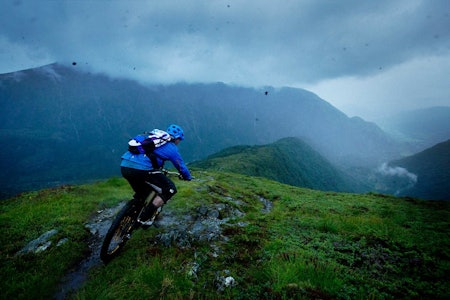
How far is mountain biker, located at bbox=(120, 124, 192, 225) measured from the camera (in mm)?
7441

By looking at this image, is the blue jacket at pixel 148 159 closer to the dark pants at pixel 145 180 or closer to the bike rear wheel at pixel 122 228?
the dark pants at pixel 145 180

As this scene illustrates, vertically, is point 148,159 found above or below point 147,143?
below

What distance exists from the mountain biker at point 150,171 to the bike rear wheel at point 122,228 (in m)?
0.37

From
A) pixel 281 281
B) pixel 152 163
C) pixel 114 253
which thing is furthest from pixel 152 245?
pixel 281 281

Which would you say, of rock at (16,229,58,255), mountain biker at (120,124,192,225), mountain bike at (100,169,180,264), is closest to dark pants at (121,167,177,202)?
mountain biker at (120,124,192,225)

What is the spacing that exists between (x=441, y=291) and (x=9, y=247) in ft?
43.6

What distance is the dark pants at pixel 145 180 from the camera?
24.5 feet

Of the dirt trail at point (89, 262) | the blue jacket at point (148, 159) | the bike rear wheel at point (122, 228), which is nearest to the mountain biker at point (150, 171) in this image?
the blue jacket at point (148, 159)

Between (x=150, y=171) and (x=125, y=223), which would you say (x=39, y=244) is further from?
(x=150, y=171)

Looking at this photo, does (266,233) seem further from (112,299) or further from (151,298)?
(112,299)

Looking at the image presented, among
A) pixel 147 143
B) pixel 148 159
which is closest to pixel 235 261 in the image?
pixel 148 159

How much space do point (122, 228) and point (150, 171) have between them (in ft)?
7.01

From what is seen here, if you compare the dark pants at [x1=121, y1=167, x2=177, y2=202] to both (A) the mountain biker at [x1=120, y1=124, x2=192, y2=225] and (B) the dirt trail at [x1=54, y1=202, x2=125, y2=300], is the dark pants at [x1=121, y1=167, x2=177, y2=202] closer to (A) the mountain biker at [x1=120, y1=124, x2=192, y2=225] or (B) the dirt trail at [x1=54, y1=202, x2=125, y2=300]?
(A) the mountain biker at [x1=120, y1=124, x2=192, y2=225]

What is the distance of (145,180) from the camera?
763 centimetres
